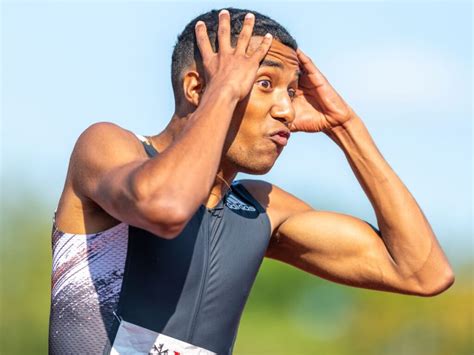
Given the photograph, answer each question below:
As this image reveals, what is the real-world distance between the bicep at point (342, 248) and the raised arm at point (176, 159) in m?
1.11

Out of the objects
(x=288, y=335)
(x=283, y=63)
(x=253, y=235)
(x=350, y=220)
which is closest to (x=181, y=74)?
(x=283, y=63)

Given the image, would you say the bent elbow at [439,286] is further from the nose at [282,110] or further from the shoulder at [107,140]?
the shoulder at [107,140]

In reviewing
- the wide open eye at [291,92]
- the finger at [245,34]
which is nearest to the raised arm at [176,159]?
the finger at [245,34]

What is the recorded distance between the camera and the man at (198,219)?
171 inches

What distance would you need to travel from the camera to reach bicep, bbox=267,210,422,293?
18.4 feet

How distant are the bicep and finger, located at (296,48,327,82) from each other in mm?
719

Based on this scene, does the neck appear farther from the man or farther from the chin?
the chin

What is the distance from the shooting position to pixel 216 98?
4523 millimetres

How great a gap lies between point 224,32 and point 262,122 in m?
0.45

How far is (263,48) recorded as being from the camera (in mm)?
4918

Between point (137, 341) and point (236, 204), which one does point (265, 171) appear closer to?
point (236, 204)

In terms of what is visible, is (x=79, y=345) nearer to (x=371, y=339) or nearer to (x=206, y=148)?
(x=206, y=148)

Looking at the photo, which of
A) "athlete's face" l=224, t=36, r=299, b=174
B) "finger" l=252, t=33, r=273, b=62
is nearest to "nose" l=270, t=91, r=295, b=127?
"athlete's face" l=224, t=36, r=299, b=174

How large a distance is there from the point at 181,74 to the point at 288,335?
10.9 m
